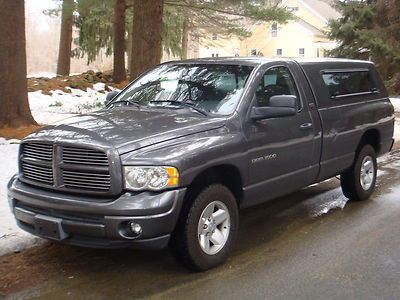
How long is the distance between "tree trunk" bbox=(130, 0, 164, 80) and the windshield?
5163mm

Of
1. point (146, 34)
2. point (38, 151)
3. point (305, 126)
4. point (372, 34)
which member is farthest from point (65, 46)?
point (38, 151)

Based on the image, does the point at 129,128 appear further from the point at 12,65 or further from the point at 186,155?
the point at 12,65

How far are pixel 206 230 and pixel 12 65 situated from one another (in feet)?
22.2

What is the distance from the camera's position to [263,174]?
5.15 m

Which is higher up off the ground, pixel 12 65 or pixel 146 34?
pixel 146 34

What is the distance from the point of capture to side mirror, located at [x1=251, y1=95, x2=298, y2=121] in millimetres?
5027

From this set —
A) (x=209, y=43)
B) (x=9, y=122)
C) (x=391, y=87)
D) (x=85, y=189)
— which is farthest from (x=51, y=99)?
(x=209, y=43)

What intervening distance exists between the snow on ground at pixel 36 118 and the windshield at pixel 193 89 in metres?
1.63

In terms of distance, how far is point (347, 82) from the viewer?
271 inches

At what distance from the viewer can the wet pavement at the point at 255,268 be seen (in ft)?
13.8

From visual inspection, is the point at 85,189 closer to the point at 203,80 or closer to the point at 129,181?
the point at 129,181

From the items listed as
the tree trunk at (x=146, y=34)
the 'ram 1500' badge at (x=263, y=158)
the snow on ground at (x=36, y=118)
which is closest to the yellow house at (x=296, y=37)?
the snow on ground at (x=36, y=118)

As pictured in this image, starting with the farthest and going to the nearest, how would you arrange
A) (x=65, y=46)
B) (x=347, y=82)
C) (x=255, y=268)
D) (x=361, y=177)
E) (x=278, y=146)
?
(x=65, y=46) → (x=361, y=177) → (x=347, y=82) → (x=278, y=146) → (x=255, y=268)

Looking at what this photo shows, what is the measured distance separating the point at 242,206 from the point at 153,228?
1242mm
